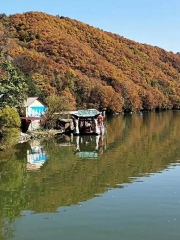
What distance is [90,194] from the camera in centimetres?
1570

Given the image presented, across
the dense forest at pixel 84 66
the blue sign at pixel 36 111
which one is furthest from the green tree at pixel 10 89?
the blue sign at pixel 36 111

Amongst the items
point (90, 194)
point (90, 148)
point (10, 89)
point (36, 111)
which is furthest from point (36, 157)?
point (36, 111)

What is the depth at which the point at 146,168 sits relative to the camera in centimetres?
2170

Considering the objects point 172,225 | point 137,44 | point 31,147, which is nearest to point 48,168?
point 31,147

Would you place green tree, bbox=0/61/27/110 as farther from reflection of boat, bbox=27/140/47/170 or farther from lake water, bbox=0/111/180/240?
lake water, bbox=0/111/180/240

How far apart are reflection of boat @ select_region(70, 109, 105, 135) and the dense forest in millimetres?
11378

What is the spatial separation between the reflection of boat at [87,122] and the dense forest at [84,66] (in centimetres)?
1138

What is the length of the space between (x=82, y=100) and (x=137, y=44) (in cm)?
9787

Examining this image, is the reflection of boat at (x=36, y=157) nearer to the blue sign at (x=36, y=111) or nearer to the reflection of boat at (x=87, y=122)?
the reflection of boat at (x=87, y=122)

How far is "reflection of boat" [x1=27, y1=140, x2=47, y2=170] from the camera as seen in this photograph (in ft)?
76.6

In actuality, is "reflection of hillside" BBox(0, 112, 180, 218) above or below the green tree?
below

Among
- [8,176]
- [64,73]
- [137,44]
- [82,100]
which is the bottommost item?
[8,176]

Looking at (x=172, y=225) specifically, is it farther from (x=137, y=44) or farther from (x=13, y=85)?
(x=137, y=44)

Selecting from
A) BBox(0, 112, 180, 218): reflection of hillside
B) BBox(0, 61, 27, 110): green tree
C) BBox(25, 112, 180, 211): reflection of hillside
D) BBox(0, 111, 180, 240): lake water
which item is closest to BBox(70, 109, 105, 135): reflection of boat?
BBox(0, 61, 27, 110): green tree
